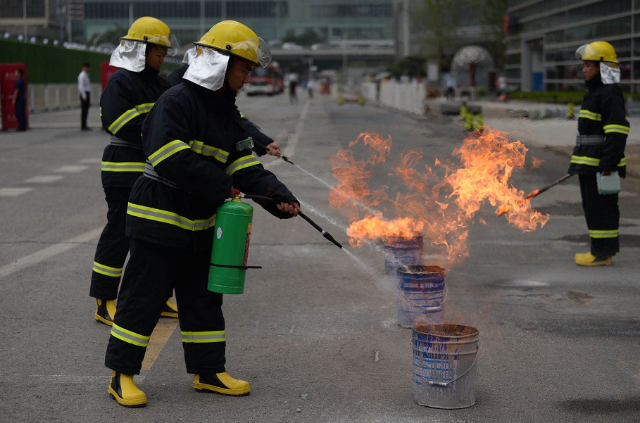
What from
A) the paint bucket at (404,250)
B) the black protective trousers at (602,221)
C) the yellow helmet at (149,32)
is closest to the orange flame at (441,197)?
the paint bucket at (404,250)

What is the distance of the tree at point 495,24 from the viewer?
7200 centimetres

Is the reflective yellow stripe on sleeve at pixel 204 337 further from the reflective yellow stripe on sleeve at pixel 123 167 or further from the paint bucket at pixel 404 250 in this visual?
the paint bucket at pixel 404 250

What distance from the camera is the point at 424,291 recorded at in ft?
19.2

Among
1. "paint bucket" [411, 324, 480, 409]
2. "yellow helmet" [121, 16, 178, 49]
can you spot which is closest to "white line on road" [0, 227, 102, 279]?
"yellow helmet" [121, 16, 178, 49]

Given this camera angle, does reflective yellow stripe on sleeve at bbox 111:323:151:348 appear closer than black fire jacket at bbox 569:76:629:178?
Yes

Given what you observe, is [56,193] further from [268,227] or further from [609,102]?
[609,102]

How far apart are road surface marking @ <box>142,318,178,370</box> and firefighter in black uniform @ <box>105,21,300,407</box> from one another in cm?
64

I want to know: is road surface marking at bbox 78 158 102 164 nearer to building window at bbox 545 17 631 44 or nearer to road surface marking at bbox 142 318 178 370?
road surface marking at bbox 142 318 178 370

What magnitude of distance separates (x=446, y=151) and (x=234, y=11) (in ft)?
468

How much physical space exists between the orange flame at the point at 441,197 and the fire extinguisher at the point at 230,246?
2220 mm

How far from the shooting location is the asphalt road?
4754 mm

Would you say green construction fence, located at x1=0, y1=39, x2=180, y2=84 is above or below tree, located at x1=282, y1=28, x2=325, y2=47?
below

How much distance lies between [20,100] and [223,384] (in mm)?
24529

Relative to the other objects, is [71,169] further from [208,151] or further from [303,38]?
[303,38]
